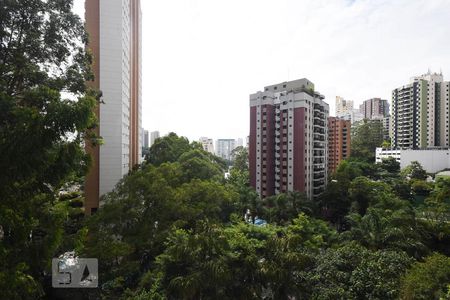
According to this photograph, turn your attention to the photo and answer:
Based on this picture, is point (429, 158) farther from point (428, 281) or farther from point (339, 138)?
point (428, 281)

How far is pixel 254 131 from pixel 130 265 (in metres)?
26.7

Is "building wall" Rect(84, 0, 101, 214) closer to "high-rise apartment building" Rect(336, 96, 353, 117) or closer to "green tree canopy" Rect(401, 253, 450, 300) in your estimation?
"green tree canopy" Rect(401, 253, 450, 300)

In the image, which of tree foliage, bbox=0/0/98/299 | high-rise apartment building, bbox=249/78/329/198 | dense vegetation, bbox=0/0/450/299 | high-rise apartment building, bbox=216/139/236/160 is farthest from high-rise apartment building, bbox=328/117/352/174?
high-rise apartment building, bbox=216/139/236/160

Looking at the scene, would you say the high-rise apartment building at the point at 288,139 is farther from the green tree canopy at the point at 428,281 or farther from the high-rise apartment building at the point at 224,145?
the high-rise apartment building at the point at 224,145

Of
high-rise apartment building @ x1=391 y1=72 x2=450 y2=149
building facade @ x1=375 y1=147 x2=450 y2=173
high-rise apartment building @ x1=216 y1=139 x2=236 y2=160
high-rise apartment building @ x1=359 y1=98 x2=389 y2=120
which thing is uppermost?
high-rise apartment building @ x1=359 y1=98 x2=389 y2=120

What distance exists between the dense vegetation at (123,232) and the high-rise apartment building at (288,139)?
15071 mm

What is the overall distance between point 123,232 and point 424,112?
66.5m

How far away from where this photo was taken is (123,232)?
11.9 m

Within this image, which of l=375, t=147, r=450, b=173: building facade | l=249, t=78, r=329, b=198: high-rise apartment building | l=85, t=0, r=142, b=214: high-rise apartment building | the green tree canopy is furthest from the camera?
l=375, t=147, r=450, b=173: building facade

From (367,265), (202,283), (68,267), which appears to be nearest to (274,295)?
(202,283)

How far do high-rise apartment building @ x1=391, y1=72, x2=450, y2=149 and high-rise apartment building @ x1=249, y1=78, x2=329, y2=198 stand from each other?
113 ft

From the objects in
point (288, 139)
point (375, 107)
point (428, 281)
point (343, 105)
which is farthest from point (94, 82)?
point (343, 105)

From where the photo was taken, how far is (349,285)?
8648 mm

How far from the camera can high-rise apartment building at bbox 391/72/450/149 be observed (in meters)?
57.9
